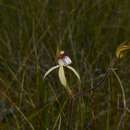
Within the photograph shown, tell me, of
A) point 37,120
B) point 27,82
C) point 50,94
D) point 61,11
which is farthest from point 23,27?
point 37,120

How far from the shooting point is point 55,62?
8.14 feet

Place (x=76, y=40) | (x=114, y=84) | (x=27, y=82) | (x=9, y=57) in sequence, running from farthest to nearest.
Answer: (x=76, y=40) < (x=9, y=57) < (x=27, y=82) < (x=114, y=84)

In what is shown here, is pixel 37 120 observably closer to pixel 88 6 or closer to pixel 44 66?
pixel 44 66

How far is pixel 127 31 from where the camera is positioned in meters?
3.06

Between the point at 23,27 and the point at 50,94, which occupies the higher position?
the point at 23,27

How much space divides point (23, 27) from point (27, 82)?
51 cm

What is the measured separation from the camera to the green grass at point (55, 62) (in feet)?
6.61

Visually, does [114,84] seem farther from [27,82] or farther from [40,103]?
[27,82]

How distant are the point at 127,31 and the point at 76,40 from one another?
0.35m

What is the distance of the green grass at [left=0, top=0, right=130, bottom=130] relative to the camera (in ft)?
6.61

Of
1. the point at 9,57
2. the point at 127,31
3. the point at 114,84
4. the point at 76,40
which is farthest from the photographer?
the point at 127,31

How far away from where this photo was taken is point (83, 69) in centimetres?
251

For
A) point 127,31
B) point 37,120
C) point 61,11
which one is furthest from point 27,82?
point 127,31

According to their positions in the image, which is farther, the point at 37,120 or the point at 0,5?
the point at 0,5
